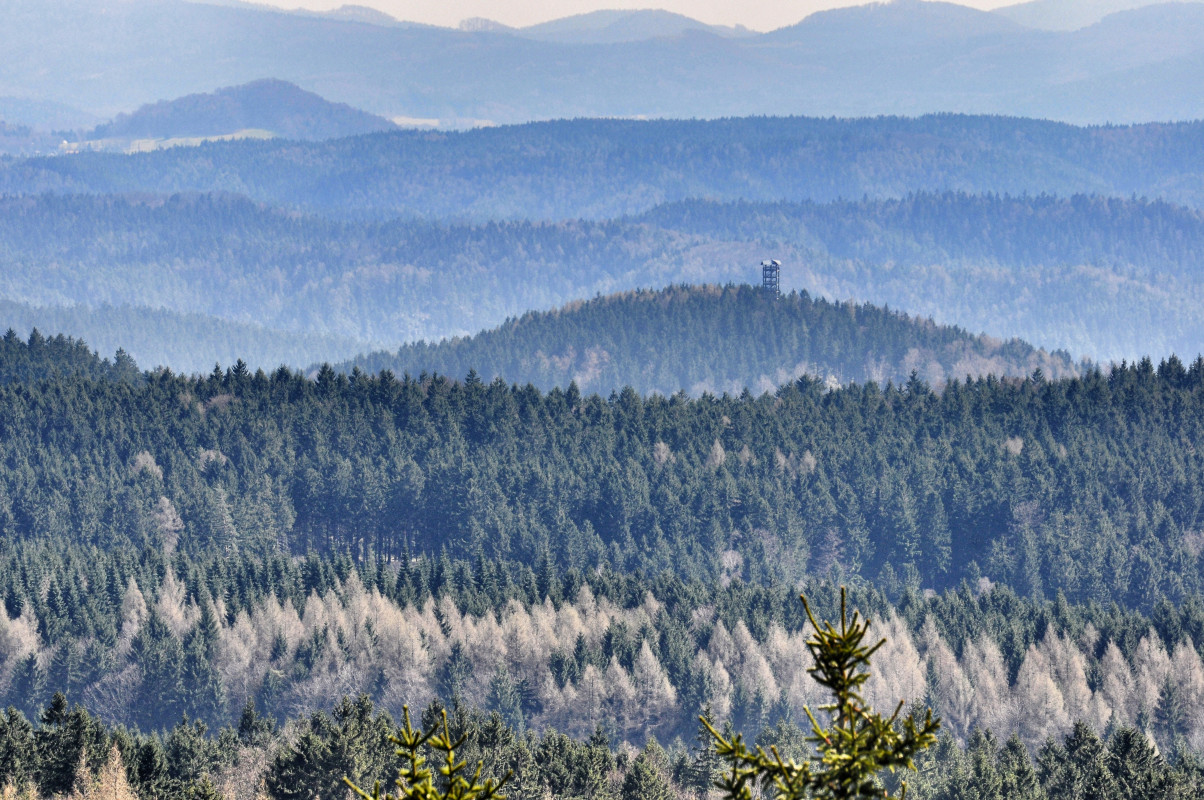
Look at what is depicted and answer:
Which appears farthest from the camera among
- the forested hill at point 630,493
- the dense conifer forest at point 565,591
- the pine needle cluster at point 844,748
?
the forested hill at point 630,493

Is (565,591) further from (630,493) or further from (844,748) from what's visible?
(844,748)

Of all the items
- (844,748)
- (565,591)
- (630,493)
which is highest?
(630,493)

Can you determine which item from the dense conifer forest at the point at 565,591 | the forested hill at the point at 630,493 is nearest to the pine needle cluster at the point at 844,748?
the dense conifer forest at the point at 565,591

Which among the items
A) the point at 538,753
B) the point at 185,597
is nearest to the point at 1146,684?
the point at 538,753

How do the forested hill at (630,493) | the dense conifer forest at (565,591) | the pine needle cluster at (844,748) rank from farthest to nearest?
the forested hill at (630,493), the dense conifer forest at (565,591), the pine needle cluster at (844,748)

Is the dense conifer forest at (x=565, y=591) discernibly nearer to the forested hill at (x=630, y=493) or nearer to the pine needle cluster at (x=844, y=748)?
the forested hill at (x=630, y=493)

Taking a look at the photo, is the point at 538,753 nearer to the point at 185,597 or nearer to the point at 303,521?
the point at 185,597

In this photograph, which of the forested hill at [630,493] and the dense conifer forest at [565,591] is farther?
the forested hill at [630,493]

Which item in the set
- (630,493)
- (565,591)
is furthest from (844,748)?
(630,493)

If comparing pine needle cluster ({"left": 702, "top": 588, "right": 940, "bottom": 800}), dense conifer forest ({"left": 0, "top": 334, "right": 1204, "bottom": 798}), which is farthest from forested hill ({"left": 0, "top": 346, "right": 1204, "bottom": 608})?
pine needle cluster ({"left": 702, "top": 588, "right": 940, "bottom": 800})

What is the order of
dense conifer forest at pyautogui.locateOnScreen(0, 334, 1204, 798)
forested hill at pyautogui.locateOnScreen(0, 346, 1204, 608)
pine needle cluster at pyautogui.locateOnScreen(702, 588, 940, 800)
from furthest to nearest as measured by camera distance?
forested hill at pyautogui.locateOnScreen(0, 346, 1204, 608), dense conifer forest at pyautogui.locateOnScreen(0, 334, 1204, 798), pine needle cluster at pyautogui.locateOnScreen(702, 588, 940, 800)

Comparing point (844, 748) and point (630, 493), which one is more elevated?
point (630, 493)

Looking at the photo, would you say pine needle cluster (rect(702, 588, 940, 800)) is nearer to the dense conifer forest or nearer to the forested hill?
the dense conifer forest

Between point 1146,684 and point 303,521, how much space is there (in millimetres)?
90824
